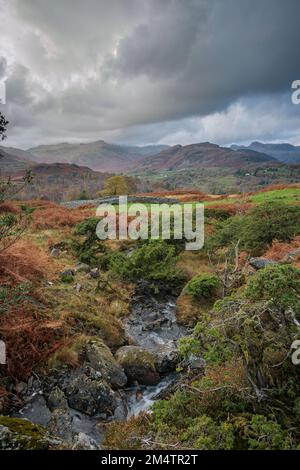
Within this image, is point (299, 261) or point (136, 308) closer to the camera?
point (299, 261)

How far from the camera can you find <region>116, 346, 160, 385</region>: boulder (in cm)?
870

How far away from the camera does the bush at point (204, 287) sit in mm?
12398

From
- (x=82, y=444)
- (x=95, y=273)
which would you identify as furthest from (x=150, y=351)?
(x=95, y=273)

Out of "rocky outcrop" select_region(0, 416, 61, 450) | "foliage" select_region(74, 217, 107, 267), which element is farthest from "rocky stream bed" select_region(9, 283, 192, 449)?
"foliage" select_region(74, 217, 107, 267)

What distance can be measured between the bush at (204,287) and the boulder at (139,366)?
3.91 metres

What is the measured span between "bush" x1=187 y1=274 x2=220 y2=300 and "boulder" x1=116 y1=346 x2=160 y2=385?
12.8 feet

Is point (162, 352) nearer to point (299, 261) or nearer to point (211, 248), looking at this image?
point (299, 261)

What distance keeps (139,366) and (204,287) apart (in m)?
4.53

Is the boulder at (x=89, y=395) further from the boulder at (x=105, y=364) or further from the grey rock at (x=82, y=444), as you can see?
the grey rock at (x=82, y=444)

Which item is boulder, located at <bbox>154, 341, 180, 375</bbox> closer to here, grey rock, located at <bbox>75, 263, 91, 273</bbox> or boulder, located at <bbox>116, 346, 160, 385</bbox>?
boulder, located at <bbox>116, 346, 160, 385</bbox>

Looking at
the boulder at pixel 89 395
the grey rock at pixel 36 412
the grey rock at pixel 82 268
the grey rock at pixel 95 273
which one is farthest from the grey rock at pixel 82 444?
the grey rock at pixel 82 268
